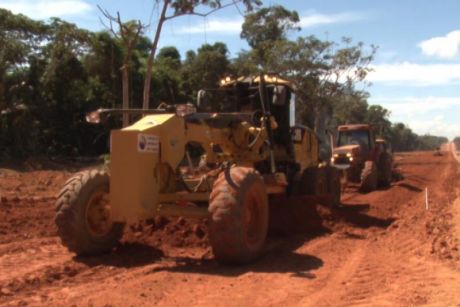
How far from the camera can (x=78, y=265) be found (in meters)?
7.94

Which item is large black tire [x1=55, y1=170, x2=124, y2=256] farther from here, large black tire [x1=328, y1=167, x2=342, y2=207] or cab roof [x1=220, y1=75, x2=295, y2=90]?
large black tire [x1=328, y1=167, x2=342, y2=207]

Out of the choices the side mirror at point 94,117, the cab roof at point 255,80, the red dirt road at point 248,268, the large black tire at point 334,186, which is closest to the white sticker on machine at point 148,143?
the side mirror at point 94,117

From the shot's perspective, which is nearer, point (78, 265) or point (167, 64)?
point (78, 265)

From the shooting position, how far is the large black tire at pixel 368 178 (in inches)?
790

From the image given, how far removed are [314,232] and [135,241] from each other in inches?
128

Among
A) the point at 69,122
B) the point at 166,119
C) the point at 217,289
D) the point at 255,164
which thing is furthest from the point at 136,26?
the point at 217,289

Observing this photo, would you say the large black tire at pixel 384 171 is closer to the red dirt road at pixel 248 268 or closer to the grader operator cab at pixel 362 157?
the grader operator cab at pixel 362 157

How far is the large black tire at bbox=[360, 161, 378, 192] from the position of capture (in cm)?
2006

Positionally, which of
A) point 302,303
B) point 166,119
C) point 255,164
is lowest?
point 302,303

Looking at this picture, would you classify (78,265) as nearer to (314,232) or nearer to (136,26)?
(314,232)

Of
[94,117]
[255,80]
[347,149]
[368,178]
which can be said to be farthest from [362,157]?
[94,117]

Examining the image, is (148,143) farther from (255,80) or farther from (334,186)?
(334,186)

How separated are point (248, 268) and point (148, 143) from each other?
2085 mm

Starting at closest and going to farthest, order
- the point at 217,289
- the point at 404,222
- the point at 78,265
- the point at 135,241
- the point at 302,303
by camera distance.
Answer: the point at 302,303 < the point at 217,289 < the point at 78,265 < the point at 135,241 < the point at 404,222
